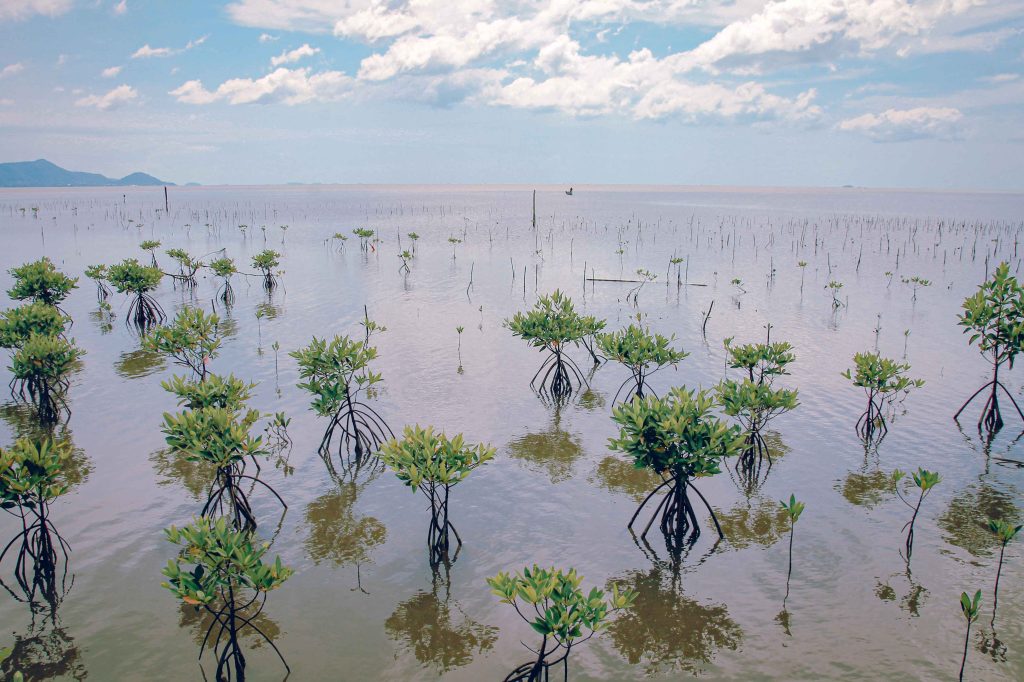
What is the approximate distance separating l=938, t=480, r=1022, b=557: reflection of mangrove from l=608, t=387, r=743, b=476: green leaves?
→ 4.66 m

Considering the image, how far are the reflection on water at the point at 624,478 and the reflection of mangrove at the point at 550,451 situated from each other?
709 mm

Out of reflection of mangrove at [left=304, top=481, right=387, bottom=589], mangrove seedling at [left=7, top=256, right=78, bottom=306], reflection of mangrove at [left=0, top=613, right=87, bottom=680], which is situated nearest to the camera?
reflection of mangrove at [left=0, top=613, right=87, bottom=680]

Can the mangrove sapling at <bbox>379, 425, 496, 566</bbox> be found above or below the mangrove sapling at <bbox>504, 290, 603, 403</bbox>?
below

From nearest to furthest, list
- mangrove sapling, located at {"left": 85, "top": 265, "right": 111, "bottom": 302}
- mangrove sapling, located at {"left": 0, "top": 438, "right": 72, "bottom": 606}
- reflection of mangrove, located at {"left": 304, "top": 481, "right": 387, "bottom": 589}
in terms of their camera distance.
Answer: mangrove sapling, located at {"left": 0, "top": 438, "right": 72, "bottom": 606}, reflection of mangrove, located at {"left": 304, "top": 481, "right": 387, "bottom": 589}, mangrove sapling, located at {"left": 85, "top": 265, "right": 111, "bottom": 302}

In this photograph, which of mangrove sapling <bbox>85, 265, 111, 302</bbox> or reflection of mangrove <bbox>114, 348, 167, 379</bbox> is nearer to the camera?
reflection of mangrove <bbox>114, 348, 167, 379</bbox>

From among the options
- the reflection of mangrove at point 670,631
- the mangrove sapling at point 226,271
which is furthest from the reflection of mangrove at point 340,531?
the mangrove sapling at point 226,271

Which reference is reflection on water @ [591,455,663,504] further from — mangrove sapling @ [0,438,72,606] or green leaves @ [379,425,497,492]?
mangrove sapling @ [0,438,72,606]

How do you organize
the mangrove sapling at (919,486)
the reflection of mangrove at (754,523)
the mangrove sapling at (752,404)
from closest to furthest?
the mangrove sapling at (919,486)
the reflection of mangrove at (754,523)
the mangrove sapling at (752,404)

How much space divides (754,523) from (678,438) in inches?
122

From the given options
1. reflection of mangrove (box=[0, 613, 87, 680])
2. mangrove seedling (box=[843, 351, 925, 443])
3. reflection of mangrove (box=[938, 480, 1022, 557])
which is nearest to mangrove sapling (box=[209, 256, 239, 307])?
reflection of mangrove (box=[0, 613, 87, 680])

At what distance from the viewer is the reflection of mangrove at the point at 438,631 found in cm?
886

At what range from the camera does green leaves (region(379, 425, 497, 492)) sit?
9.99 m

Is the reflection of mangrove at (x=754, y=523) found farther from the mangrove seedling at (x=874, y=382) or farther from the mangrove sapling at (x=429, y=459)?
the mangrove sapling at (x=429, y=459)

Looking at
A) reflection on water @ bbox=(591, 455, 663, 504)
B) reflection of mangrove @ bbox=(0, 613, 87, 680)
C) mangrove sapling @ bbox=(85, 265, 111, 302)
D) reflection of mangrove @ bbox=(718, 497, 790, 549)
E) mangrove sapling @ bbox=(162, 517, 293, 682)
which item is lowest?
reflection of mangrove @ bbox=(0, 613, 87, 680)
